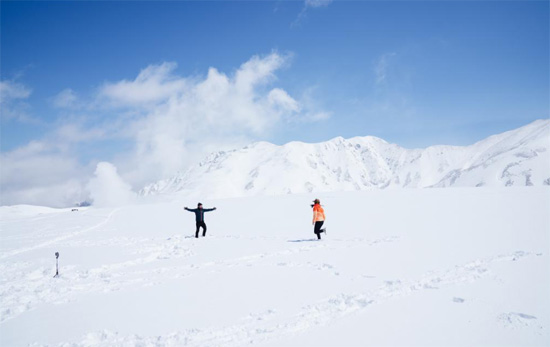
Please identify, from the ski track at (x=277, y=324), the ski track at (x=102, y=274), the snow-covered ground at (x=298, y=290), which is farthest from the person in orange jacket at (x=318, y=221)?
the ski track at (x=277, y=324)

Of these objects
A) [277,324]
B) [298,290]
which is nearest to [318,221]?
[298,290]

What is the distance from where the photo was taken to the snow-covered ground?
19.8 feet

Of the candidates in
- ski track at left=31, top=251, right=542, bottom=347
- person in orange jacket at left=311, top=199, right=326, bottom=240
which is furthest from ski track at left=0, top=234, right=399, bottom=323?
ski track at left=31, top=251, right=542, bottom=347

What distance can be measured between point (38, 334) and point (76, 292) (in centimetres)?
307

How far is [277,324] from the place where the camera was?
21.0ft

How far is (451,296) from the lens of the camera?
729 centimetres

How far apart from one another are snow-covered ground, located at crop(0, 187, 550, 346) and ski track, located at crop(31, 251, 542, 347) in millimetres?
24

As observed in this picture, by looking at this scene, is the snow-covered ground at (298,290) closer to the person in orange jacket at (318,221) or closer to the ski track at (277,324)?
the ski track at (277,324)

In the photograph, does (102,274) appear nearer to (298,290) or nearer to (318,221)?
(298,290)

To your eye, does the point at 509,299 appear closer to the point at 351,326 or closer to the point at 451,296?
the point at 451,296

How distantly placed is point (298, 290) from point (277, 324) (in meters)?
2.08

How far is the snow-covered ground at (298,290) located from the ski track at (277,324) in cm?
2

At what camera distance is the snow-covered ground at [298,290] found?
6043 mm

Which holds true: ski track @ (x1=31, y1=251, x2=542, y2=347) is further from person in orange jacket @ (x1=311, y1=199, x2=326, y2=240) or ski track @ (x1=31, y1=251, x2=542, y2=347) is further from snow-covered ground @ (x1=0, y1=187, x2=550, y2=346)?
person in orange jacket @ (x1=311, y1=199, x2=326, y2=240)
